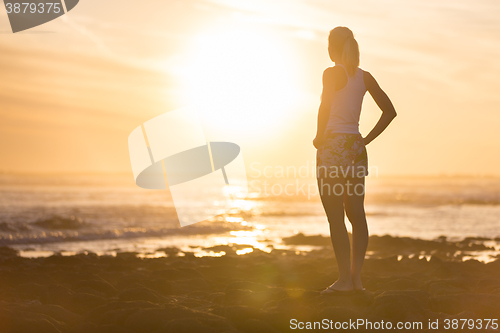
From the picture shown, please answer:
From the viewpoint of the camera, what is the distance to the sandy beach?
3.24m

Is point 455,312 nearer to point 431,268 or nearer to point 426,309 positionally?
point 426,309

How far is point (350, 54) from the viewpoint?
3.75 metres

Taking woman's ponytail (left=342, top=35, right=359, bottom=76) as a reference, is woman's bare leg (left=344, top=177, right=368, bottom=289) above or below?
below

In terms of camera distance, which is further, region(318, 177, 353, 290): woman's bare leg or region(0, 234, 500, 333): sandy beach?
region(318, 177, 353, 290): woman's bare leg

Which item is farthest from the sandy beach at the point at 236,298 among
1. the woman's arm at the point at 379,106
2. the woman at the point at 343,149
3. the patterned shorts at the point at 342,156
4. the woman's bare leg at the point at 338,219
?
the woman's arm at the point at 379,106

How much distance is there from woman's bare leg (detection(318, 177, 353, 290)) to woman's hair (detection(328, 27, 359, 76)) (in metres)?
0.92

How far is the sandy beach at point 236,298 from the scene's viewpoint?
324 cm

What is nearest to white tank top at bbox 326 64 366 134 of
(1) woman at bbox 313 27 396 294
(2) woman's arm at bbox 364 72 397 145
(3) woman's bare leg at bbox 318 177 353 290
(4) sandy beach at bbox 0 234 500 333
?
(1) woman at bbox 313 27 396 294

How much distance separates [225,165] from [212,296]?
8.14ft

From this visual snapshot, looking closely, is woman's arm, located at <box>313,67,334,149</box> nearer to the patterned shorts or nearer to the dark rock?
the patterned shorts

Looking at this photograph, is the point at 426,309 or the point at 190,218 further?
the point at 190,218

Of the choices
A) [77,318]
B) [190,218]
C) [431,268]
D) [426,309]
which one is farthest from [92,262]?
[190,218]

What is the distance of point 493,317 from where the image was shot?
3.51 metres

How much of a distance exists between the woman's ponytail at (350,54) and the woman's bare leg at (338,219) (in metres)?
0.93
